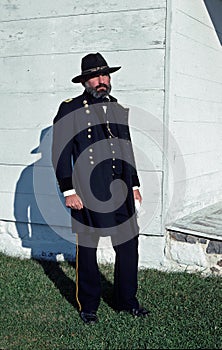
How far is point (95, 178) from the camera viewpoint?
4.38 m

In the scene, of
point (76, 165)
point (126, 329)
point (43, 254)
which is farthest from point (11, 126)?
point (126, 329)

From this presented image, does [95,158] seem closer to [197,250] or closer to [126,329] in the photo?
[126,329]

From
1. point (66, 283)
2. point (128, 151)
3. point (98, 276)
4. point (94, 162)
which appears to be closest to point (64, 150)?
point (94, 162)

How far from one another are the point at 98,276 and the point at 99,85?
4.28 ft

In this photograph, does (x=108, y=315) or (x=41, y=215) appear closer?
(x=108, y=315)

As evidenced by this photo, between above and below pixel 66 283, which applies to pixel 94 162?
above

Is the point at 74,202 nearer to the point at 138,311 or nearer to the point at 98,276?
the point at 98,276

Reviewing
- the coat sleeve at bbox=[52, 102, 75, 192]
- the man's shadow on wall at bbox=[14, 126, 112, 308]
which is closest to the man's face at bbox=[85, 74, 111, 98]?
the coat sleeve at bbox=[52, 102, 75, 192]

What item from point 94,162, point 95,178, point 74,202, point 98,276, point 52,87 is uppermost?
point 52,87

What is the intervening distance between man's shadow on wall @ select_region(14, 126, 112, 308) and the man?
1346 millimetres

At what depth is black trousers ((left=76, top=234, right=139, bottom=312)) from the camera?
4418 millimetres

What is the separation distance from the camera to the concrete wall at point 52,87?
212 inches

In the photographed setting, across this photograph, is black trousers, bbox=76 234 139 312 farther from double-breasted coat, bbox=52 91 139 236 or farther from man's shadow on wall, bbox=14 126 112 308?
man's shadow on wall, bbox=14 126 112 308

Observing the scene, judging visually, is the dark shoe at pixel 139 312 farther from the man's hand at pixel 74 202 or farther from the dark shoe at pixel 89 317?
the man's hand at pixel 74 202
